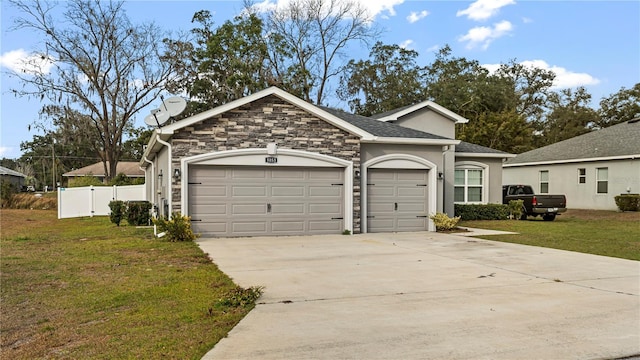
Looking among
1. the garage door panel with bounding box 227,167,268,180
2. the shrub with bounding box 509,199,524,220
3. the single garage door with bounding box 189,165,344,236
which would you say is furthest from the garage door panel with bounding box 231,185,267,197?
the shrub with bounding box 509,199,524,220

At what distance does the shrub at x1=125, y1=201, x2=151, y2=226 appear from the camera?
18156 mm

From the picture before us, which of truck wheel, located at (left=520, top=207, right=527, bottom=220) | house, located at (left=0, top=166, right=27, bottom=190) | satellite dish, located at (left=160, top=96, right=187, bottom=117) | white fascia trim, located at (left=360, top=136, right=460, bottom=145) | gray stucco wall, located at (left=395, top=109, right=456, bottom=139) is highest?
gray stucco wall, located at (left=395, top=109, right=456, bottom=139)

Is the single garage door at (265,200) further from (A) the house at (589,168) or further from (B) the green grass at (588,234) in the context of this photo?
(A) the house at (589,168)

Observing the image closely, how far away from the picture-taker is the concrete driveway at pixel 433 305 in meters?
4.75

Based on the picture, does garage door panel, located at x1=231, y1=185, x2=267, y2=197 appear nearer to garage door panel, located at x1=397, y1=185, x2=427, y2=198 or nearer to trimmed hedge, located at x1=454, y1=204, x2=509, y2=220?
garage door panel, located at x1=397, y1=185, x2=427, y2=198

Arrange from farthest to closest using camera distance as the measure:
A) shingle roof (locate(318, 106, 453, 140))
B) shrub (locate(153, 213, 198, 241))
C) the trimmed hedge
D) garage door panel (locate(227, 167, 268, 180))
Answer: the trimmed hedge → shingle roof (locate(318, 106, 453, 140)) → garage door panel (locate(227, 167, 268, 180)) → shrub (locate(153, 213, 198, 241))

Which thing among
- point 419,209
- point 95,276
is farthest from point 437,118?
point 95,276

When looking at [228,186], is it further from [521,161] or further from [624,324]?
[521,161]

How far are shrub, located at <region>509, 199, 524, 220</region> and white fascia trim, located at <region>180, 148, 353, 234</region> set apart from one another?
33.0ft

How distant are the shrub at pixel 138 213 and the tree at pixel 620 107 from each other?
4334cm

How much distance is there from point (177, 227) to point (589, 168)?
2330 centimetres

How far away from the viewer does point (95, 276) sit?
8.27 m

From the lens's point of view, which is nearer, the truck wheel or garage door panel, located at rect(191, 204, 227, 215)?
garage door panel, located at rect(191, 204, 227, 215)

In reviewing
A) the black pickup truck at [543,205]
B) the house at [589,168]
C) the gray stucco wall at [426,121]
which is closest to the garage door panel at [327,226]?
the gray stucco wall at [426,121]
